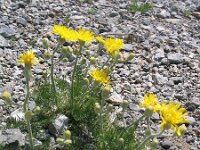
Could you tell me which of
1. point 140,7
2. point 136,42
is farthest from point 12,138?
point 140,7

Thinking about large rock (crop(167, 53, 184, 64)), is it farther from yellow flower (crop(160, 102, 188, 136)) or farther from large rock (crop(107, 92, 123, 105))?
yellow flower (crop(160, 102, 188, 136))

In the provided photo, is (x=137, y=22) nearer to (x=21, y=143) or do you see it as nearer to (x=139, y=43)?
(x=139, y=43)

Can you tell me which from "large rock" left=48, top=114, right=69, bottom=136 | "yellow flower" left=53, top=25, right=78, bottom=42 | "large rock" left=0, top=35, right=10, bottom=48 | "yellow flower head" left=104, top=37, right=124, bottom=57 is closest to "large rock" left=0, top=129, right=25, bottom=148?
"large rock" left=48, top=114, right=69, bottom=136

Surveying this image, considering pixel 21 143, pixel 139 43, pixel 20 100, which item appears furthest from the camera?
pixel 139 43

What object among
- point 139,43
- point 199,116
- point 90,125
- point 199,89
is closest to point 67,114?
point 90,125

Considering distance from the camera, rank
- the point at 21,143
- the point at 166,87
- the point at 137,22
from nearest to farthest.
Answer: the point at 21,143
the point at 166,87
the point at 137,22

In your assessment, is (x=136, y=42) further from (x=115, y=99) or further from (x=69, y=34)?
(x=69, y=34)
